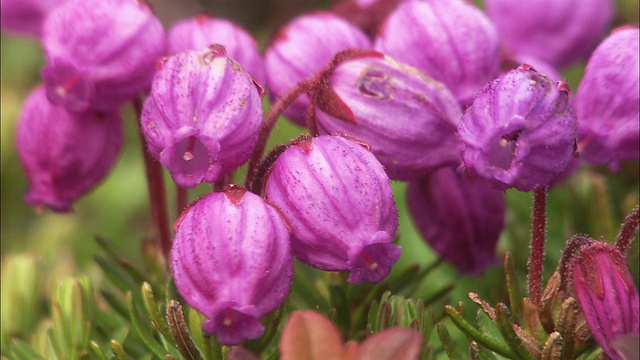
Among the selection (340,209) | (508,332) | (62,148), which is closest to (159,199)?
(62,148)

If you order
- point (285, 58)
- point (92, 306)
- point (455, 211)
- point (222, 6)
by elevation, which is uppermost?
point (285, 58)

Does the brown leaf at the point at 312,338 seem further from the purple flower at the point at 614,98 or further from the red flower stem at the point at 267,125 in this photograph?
the purple flower at the point at 614,98

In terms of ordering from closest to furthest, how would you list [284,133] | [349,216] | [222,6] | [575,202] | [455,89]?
[349,216], [455,89], [575,202], [284,133], [222,6]

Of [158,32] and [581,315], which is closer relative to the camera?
[581,315]

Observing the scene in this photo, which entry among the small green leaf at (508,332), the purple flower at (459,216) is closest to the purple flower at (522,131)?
the small green leaf at (508,332)

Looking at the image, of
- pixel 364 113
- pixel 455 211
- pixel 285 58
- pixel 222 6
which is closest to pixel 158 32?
pixel 285 58

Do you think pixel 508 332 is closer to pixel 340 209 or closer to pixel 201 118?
pixel 340 209

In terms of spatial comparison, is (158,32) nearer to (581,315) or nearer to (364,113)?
(364,113)
